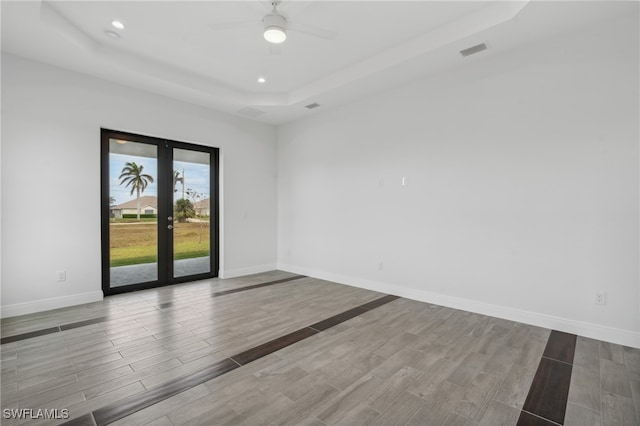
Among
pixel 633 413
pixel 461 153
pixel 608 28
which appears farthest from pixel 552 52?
pixel 633 413

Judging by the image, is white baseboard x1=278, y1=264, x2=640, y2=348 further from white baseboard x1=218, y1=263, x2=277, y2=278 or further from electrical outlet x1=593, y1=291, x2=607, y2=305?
white baseboard x1=218, y1=263, x2=277, y2=278

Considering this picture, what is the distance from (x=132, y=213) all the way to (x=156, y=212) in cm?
34

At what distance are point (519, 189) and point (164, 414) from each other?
3.92 meters

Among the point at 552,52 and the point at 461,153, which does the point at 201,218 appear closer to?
the point at 461,153

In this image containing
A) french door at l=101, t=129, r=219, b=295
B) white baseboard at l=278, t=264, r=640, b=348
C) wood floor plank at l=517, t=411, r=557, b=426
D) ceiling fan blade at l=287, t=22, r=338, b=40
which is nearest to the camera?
wood floor plank at l=517, t=411, r=557, b=426

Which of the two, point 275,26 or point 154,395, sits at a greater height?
point 275,26

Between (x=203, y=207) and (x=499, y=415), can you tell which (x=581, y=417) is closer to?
(x=499, y=415)

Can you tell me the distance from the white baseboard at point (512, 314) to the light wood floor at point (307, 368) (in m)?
0.11

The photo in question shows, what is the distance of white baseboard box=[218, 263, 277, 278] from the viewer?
559 cm

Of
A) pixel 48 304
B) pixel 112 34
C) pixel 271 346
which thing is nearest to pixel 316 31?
pixel 112 34

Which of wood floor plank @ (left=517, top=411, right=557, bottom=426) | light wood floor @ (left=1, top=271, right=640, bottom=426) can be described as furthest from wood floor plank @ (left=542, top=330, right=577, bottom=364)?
wood floor plank @ (left=517, top=411, right=557, bottom=426)

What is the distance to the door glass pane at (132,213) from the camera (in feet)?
14.7

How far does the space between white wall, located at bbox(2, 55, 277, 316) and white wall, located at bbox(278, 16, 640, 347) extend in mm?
3500

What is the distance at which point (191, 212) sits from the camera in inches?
210
